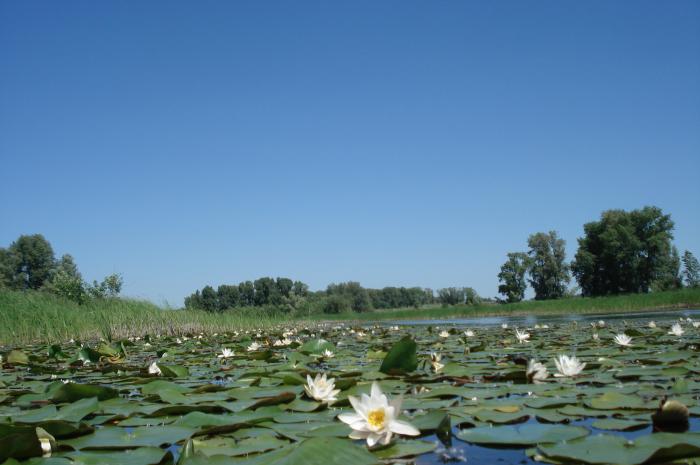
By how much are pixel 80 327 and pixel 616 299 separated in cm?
2327

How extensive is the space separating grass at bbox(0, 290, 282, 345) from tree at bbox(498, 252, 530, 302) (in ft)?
180

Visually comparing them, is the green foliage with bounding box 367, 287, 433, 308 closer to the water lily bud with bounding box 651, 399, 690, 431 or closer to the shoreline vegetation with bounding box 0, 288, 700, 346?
the shoreline vegetation with bounding box 0, 288, 700, 346

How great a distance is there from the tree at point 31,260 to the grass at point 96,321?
48.6m

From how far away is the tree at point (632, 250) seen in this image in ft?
151

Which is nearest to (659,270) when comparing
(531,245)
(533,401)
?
(531,245)

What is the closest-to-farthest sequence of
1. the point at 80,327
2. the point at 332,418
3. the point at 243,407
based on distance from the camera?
the point at 332,418
the point at 243,407
the point at 80,327

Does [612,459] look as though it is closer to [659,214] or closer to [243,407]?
[243,407]

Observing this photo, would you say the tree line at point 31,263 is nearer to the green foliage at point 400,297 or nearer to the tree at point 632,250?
the tree at point 632,250

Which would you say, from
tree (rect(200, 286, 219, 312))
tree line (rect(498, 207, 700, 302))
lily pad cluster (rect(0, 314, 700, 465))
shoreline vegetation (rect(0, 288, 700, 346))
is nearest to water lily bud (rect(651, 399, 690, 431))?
lily pad cluster (rect(0, 314, 700, 465))

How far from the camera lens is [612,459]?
60.0 inches

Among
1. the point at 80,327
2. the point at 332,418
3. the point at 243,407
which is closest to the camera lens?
the point at 332,418

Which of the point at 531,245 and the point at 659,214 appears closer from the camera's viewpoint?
the point at 659,214

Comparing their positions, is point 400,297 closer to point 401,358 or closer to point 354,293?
point 354,293

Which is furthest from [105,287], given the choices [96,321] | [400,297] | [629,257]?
[400,297]
